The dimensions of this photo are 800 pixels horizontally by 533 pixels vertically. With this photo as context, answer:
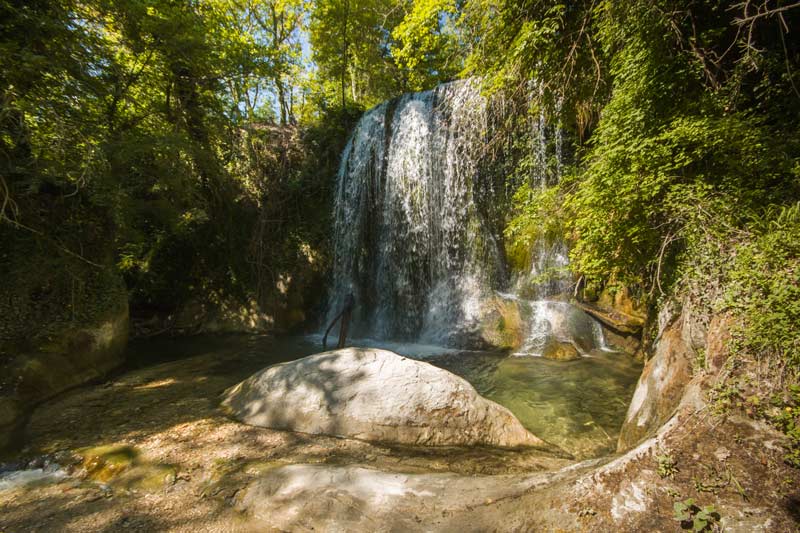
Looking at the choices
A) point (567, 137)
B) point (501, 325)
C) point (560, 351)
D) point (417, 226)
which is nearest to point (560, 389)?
point (560, 351)

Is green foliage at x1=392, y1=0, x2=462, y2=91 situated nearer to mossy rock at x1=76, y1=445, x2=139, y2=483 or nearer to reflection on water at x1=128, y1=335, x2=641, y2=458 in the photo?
reflection on water at x1=128, y1=335, x2=641, y2=458

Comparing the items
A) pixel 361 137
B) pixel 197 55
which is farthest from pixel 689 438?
pixel 361 137

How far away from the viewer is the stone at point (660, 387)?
2.95 meters

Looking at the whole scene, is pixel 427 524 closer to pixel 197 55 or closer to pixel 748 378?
pixel 748 378

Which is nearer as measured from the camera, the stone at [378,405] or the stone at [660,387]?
the stone at [660,387]

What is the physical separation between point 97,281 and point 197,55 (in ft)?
15.2

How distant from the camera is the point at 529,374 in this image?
6.18 metres

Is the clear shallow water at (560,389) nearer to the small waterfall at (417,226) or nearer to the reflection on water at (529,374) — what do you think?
the reflection on water at (529,374)

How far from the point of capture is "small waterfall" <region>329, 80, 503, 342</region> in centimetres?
920

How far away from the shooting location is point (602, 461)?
236 centimetres

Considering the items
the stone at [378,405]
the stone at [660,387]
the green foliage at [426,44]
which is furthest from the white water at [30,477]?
the green foliage at [426,44]

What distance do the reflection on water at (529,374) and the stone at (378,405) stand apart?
0.84 m

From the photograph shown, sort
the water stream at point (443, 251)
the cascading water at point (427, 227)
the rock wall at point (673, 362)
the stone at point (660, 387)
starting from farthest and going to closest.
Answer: the cascading water at point (427, 227) → the water stream at point (443, 251) → the stone at point (660, 387) → the rock wall at point (673, 362)

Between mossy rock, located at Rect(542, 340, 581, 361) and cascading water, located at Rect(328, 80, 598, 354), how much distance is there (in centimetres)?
100
